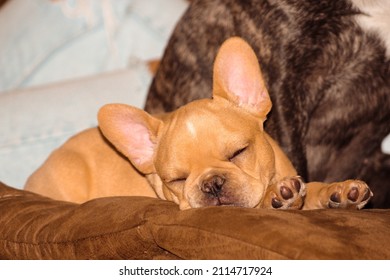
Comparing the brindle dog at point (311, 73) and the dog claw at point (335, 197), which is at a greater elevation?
the brindle dog at point (311, 73)

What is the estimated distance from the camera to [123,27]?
13.5 feet

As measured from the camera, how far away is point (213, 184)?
2.16m

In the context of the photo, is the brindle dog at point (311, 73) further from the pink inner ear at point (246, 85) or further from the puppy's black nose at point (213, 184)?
the puppy's black nose at point (213, 184)

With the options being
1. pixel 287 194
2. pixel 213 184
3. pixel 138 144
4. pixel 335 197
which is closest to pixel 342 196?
pixel 335 197

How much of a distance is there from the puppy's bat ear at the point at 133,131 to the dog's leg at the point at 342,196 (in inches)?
23.3

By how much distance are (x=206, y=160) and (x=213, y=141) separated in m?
0.07

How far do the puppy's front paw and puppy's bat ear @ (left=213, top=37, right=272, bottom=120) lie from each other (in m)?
0.45

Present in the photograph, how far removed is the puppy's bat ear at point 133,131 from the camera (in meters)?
2.48

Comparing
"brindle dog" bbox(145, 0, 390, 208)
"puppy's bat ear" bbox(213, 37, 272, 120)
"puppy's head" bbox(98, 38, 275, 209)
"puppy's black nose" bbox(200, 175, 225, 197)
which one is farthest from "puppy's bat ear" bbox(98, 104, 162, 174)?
"brindle dog" bbox(145, 0, 390, 208)

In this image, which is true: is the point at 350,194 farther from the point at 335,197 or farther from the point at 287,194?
the point at 287,194

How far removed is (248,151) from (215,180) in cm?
21

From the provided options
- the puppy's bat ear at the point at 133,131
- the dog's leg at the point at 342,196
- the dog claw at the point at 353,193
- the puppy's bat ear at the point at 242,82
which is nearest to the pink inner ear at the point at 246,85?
the puppy's bat ear at the point at 242,82
